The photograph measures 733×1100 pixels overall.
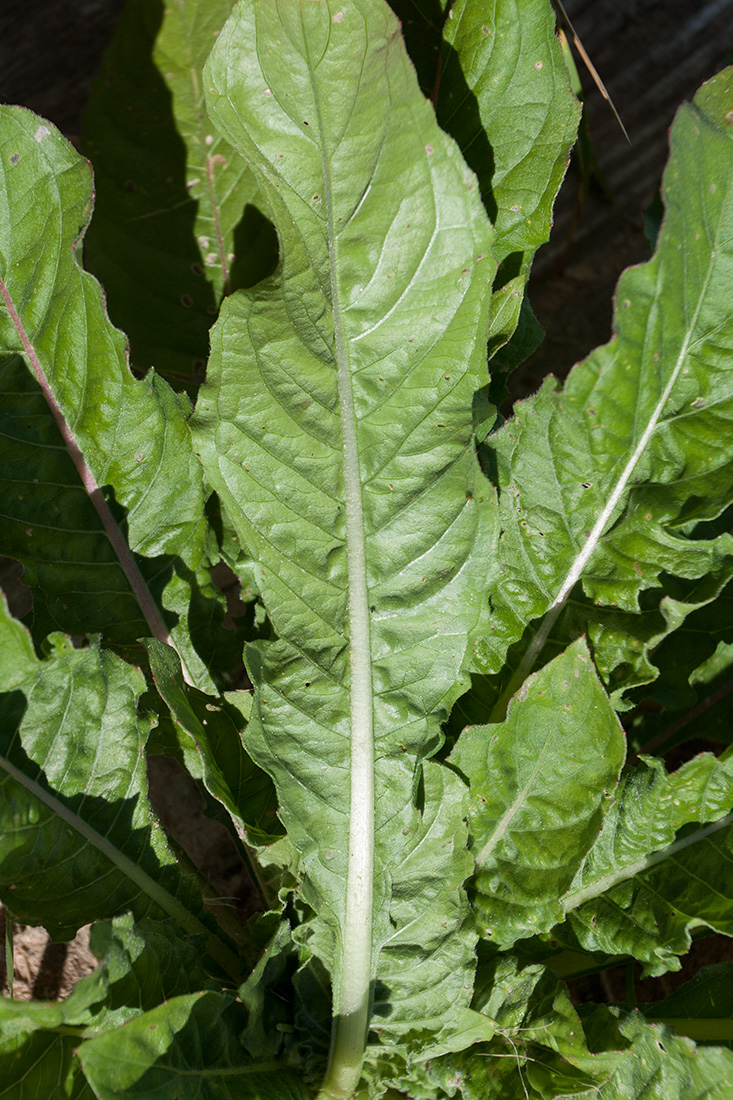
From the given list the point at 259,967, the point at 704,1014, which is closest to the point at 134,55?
Answer: the point at 259,967

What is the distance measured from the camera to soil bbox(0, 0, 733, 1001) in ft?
→ 3.88

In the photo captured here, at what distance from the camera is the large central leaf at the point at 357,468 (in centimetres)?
60

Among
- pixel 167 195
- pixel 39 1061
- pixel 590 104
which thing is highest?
pixel 590 104

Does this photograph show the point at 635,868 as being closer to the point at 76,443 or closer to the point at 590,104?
the point at 76,443

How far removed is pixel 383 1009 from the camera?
0.74 meters

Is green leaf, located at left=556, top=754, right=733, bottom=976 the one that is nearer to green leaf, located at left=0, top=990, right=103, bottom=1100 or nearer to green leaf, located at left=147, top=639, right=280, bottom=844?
green leaf, located at left=147, top=639, right=280, bottom=844

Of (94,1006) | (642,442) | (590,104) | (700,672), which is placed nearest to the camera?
(94,1006)

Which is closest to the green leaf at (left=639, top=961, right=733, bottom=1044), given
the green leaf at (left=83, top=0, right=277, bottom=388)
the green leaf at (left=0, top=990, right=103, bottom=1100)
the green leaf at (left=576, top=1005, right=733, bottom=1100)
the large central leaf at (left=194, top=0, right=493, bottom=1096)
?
the green leaf at (left=576, top=1005, right=733, bottom=1100)

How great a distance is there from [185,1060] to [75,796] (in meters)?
0.21

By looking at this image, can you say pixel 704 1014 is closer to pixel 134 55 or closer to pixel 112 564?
pixel 112 564

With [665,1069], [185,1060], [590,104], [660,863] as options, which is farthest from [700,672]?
[590,104]

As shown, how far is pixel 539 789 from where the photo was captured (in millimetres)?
704

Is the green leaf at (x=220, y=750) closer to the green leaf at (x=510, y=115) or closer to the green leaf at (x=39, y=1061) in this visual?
the green leaf at (x=39, y=1061)

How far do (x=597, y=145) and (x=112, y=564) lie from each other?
1029mm
